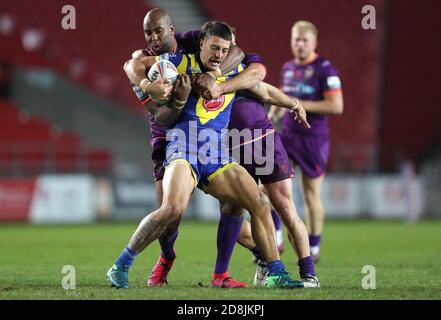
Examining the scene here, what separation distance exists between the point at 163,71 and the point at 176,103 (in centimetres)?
24

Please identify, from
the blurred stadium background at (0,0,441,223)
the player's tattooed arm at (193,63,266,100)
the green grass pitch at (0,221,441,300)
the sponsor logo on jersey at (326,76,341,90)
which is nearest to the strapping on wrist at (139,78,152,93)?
the player's tattooed arm at (193,63,266,100)

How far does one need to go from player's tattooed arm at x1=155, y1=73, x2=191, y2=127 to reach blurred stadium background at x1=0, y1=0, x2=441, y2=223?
1148 centimetres

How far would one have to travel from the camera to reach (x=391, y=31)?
72.6 ft

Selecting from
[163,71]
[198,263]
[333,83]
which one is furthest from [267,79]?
[163,71]

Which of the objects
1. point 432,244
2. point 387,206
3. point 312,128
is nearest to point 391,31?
point 387,206

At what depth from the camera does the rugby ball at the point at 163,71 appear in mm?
5914

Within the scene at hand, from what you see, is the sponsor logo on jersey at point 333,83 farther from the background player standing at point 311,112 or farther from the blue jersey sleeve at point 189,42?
the blue jersey sleeve at point 189,42

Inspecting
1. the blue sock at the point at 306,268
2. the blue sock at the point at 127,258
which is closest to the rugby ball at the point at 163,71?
the blue sock at the point at 127,258

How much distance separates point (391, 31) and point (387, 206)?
19.2 ft

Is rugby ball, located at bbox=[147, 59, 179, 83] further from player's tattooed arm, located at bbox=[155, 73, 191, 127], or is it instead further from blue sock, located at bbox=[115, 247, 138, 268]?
blue sock, located at bbox=[115, 247, 138, 268]

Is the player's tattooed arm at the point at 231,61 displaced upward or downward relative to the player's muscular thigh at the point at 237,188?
upward

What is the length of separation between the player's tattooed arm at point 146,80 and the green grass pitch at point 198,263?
4.42 feet
